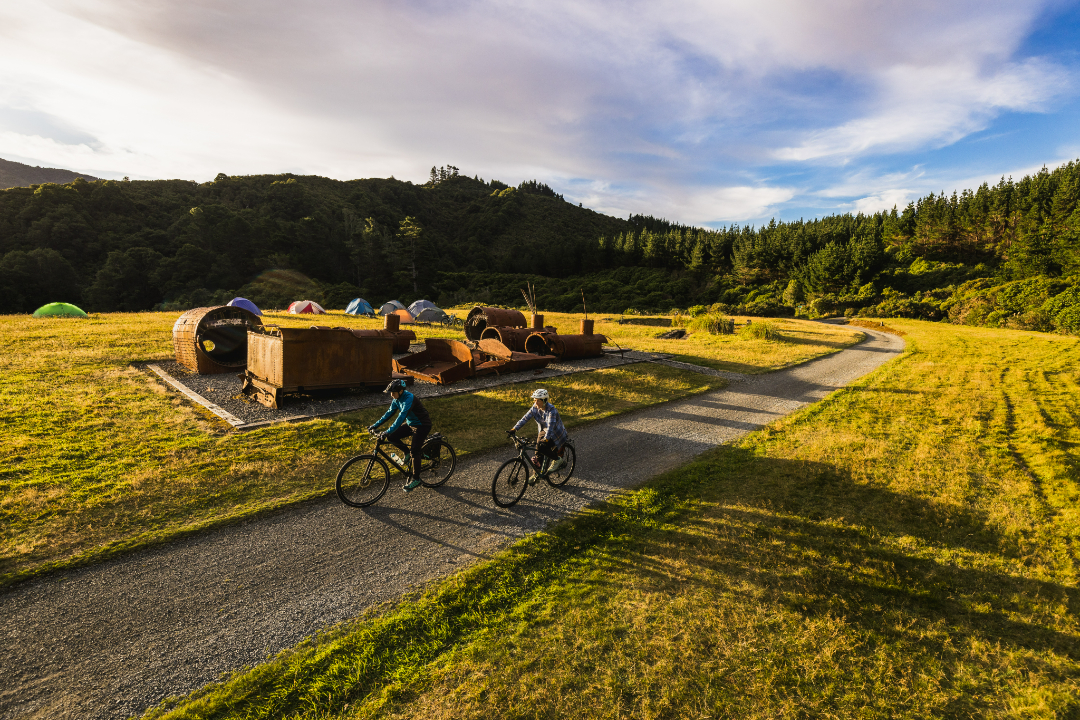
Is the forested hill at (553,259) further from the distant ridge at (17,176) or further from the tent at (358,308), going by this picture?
the distant ridge at (17,176)

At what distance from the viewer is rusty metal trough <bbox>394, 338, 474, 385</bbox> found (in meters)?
16.9

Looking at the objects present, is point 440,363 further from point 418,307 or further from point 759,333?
point 759,333

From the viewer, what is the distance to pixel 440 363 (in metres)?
19.2

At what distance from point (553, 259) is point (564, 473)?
104m

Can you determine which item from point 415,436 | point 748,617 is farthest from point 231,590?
point 748,617

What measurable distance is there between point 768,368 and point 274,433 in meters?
22.7

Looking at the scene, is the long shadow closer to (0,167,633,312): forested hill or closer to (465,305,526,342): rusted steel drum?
(465,305,526,342): rusted steel drum

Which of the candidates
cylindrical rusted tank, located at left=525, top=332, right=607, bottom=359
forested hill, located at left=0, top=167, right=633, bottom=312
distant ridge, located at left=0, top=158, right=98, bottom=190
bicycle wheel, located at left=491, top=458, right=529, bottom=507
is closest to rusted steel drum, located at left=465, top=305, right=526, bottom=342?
cylindrical rusted tank, located at left=525, top=332, right=607, bottom=359

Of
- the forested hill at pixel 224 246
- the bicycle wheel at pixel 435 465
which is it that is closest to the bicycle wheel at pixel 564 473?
the bicycle wheel at pixel 435 465

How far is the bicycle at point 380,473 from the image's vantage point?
8.05 m

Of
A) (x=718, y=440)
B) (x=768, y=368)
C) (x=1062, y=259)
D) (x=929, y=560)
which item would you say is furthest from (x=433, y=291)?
(x=1062, y=259)

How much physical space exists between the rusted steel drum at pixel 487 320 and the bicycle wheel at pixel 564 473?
14.1 metres

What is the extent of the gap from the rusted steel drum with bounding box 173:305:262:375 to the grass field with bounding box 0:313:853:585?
5.37 feet

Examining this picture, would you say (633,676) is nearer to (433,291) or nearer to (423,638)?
(423,638)
